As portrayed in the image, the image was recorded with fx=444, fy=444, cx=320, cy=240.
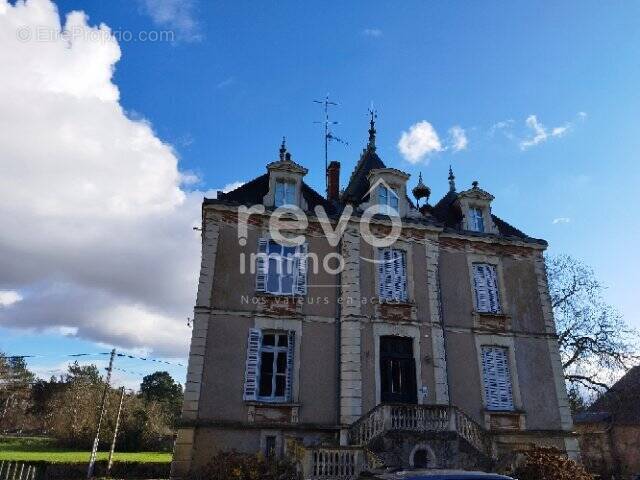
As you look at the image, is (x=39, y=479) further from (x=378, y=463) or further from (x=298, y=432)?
(x=378, y=463)

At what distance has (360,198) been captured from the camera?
1778cm

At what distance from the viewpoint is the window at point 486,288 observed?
16.7 meters

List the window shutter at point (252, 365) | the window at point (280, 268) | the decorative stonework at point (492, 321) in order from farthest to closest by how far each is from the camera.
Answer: the decorative stonework at point (492, 321) → the window at point (280, 268) → the window shutter at point (252, 365)

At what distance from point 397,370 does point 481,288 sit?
4.89 meters

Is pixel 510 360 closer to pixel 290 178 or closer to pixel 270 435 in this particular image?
pixel 270 435

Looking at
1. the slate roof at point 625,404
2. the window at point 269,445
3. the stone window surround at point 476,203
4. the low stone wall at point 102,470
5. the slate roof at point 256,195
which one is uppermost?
the stone window surround at point 476,203

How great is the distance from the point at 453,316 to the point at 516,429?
4164 millimetres

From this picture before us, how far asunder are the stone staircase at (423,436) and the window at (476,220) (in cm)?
795

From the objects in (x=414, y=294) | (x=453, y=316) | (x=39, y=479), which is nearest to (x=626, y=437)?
(x=453, y=316)

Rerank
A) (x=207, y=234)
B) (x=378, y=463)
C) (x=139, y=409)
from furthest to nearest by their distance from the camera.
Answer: (x=139, y=409)
(x=207, y=234)
(x=378, y=463)

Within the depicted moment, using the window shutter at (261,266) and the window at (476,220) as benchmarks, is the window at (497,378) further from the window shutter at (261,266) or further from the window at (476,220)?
the window shutter at (261,266)

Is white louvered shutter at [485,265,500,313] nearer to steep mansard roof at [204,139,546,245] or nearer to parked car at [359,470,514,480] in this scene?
steep mansard roof at [204,139,546,245]

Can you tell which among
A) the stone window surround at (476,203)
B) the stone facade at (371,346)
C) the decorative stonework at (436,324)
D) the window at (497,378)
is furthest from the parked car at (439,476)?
the stone window surround at (476,203)

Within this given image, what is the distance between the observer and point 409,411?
41.7 feet
